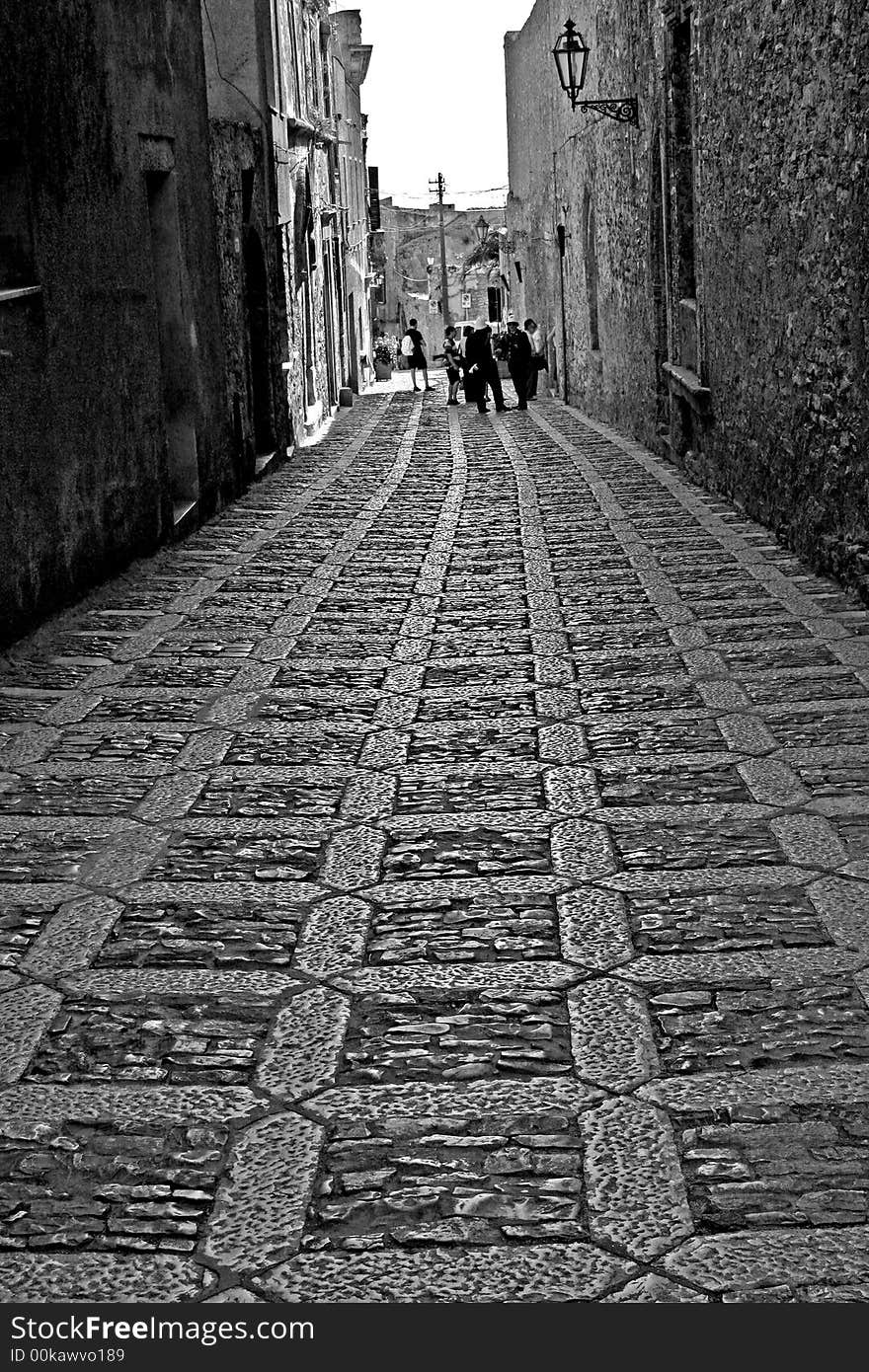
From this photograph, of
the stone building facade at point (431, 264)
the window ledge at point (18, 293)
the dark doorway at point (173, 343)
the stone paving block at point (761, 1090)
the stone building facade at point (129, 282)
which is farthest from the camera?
the stone building facade at point (431, 264)

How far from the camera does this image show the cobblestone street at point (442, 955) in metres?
→ 2.52

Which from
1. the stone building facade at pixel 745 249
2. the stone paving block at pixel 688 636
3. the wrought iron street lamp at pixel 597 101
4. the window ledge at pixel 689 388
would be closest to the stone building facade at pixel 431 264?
the wrought iron street lamp at pixel 597 101

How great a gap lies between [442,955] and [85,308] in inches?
221

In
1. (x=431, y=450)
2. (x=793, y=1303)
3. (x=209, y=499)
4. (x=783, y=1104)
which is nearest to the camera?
(x=793, y=1303)

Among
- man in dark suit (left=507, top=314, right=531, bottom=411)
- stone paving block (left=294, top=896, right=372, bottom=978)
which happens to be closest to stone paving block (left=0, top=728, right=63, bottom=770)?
stone paving block (left=294, top=896, right=372, bottom=978)

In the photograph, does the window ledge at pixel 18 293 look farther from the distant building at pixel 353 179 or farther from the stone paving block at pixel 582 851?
the distant building at pixel 353 179

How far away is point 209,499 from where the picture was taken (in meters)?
11.5

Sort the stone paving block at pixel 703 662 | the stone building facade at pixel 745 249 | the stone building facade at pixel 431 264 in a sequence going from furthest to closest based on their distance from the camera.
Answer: the stone building facade at pixel 431 264
the stone building facade at pixel 745 249
the stone paving block at pixel 703 662

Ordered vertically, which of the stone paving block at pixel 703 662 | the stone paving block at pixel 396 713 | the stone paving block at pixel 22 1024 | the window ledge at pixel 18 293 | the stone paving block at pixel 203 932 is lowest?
the stone paving block at pixel 22 1024

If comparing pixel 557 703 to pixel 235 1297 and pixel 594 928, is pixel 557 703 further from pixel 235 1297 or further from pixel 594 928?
pixel 235 1297

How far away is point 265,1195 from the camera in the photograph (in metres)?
2.66

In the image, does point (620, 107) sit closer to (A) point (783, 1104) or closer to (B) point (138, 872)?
(B) point (138, 872)

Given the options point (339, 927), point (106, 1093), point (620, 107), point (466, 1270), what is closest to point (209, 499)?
point (620, 107)

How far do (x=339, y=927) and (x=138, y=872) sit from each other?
69cm
